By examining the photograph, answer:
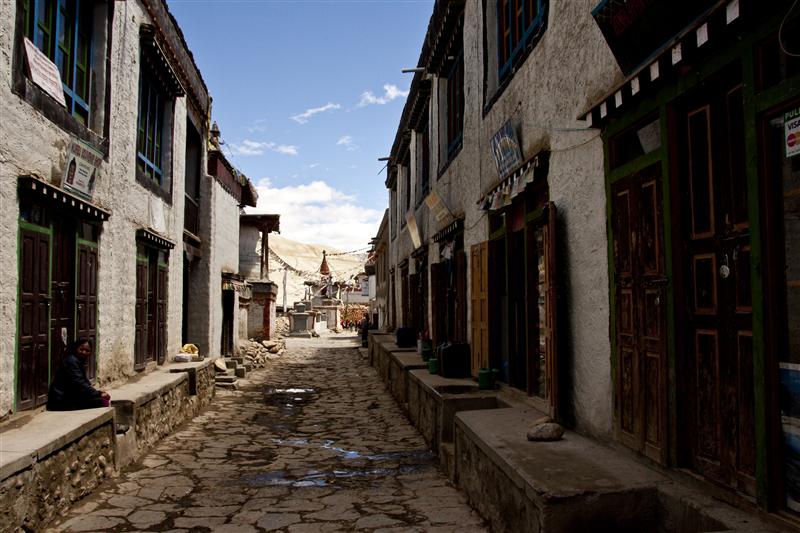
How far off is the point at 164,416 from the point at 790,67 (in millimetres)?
8889

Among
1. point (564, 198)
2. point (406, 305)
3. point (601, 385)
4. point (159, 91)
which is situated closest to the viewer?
point (601, 385)

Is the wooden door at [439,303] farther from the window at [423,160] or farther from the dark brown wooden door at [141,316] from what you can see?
the dark brown wooden door at [141,316]

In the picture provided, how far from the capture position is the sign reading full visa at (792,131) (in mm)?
2980

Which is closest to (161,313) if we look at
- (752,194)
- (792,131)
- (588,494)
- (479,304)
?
(479,304)

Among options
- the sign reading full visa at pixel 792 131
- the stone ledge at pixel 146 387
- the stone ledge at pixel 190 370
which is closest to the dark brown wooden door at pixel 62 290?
the stone ledge at pixel 146 387

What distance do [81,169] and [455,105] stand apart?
6.65 meters

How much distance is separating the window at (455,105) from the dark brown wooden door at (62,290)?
20.4 ft

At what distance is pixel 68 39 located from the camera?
7961 mm

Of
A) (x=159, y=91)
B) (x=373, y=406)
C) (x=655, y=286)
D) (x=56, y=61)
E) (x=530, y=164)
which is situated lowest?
(x=373, y=406)

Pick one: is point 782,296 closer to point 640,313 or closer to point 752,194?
point 752,194

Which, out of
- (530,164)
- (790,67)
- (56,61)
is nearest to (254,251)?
(56,61)

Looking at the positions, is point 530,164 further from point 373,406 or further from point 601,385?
point 373,406

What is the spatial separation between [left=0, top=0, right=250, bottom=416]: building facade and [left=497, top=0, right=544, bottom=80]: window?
533cm

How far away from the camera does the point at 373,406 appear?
40.9 ft
